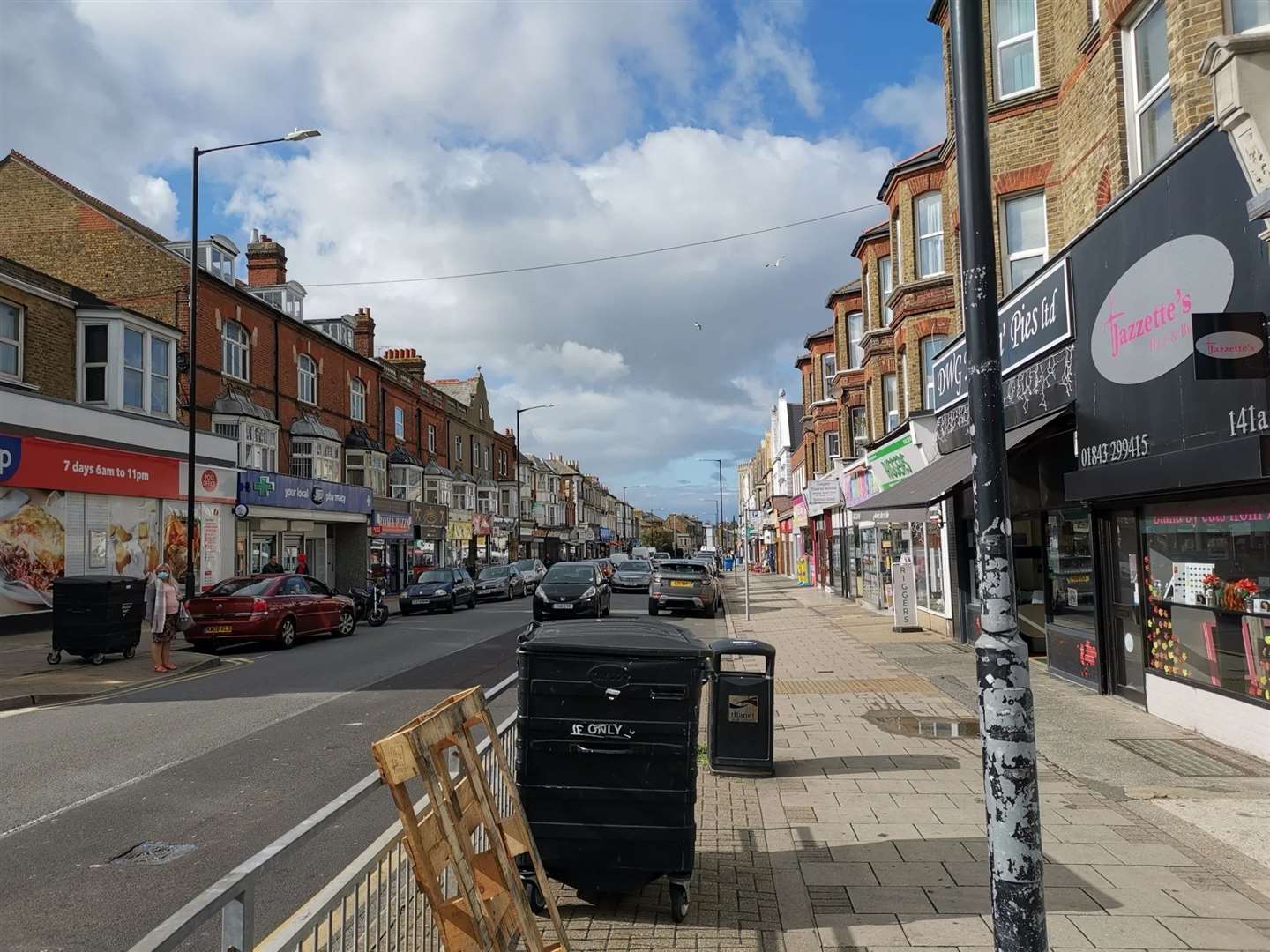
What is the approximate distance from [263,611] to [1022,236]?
588 inches

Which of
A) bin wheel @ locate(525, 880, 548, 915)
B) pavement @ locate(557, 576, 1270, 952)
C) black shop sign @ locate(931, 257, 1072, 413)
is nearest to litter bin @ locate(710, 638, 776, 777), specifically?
pavement @ locate(557, 576, 1270, 952)

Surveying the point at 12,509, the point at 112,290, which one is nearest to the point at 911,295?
the point at 12,509

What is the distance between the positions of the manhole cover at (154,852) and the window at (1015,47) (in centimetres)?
1403

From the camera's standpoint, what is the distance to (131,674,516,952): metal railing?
2.28 metres

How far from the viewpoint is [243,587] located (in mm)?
18609

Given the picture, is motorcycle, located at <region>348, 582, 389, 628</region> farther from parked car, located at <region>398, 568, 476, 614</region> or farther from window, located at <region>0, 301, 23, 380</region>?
window, located at <region>0, 301, 23, 380</region>

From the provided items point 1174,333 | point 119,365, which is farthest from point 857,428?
point 1174,333

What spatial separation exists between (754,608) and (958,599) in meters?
11.6

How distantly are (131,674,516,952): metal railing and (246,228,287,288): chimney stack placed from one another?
111ft

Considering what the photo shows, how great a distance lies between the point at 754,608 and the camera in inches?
1096

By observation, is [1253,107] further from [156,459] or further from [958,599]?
[156,459]

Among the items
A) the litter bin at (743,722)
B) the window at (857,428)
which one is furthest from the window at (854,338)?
the litter bin at (743,722)

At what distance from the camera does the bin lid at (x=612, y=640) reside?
4562 millimetres

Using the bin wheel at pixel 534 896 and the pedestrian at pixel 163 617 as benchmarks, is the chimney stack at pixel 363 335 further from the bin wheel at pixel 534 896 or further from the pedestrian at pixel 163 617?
the bin wheel at pixel 534 896
